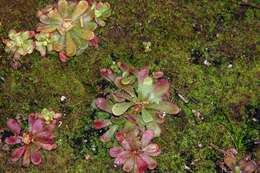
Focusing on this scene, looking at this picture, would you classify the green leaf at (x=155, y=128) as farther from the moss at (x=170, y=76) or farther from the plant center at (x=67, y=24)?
the plant center at (x=67, y=24)

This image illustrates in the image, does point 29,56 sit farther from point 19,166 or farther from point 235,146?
point 235,146

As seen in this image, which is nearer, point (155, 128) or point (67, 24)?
point (155, 128)

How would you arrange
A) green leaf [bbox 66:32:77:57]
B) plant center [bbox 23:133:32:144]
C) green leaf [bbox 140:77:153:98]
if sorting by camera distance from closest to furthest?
plant center [bbox 23:133:32:144]
green leaf [bbox 140:77:153:98]
green leaf [bbox 66:32:77:57]

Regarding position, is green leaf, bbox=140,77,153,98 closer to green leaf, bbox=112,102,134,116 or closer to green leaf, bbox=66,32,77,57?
green leaf, bbox=112,102,134,116

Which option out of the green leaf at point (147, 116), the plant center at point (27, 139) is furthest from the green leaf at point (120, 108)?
the plant center at point (27, 139)

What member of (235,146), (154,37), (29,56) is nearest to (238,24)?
(154,37)

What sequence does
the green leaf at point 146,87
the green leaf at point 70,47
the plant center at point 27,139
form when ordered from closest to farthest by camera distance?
the plant center at point 27,139 < the green leaf at point 146,87 < the green leaf at point 70,47

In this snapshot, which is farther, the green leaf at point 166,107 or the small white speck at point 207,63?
the small white speck at point 207,63

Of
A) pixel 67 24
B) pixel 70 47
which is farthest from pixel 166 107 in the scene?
pixel 67 24

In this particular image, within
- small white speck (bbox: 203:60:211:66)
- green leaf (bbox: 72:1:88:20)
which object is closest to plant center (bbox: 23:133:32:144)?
green leaf (bbox: 72:1:88:20)

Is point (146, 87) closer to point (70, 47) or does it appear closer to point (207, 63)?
point (207, 63)

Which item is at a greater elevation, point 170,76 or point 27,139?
point 170,76
